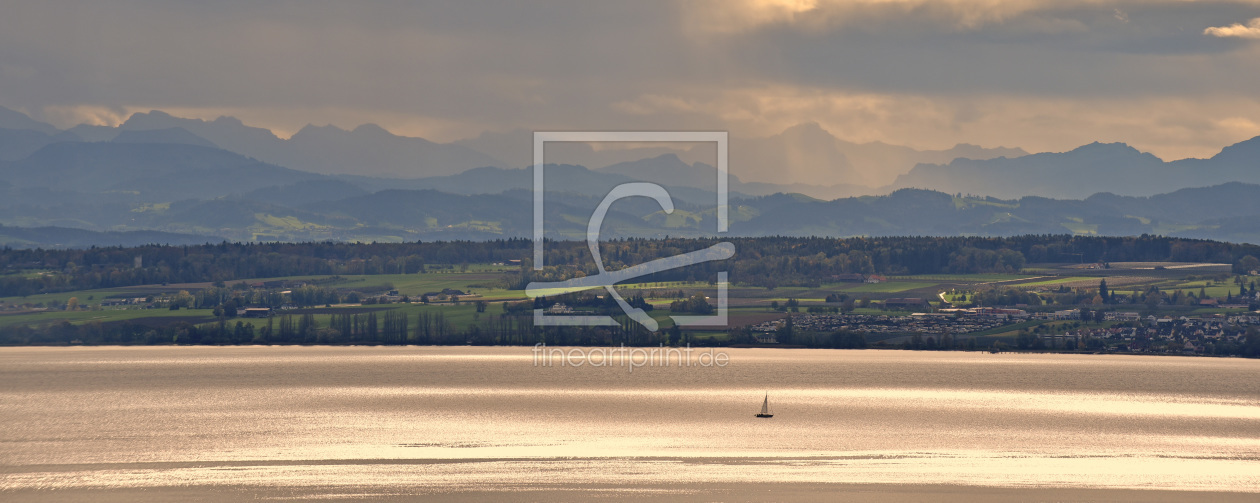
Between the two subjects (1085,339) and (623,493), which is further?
(1085,339)

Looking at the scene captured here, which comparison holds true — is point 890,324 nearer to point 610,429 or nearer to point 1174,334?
point 1174,334

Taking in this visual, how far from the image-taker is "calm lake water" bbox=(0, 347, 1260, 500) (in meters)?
70.1

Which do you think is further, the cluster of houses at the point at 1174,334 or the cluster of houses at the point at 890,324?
the cluster of houses at the point at 890,324

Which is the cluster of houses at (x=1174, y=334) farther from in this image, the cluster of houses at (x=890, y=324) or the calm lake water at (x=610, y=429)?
the cluster of houses at (x=890, y=324)

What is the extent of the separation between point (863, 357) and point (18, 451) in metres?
131

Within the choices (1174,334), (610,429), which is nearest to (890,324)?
(1174,334)

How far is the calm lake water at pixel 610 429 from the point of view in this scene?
70.1 m

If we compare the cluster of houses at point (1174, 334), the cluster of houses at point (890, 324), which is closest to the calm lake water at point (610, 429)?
the cluster of houses at point (1174, 334)

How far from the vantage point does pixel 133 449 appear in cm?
8231

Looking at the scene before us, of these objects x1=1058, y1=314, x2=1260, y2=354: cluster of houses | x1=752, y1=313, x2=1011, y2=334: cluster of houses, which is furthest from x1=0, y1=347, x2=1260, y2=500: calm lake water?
x1=752, y1=313, x2=1011, y2=334: cluster of houses

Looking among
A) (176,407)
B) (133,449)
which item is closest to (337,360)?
(176,407)

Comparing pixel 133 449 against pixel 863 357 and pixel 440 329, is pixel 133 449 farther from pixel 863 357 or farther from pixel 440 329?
pixel 863 357

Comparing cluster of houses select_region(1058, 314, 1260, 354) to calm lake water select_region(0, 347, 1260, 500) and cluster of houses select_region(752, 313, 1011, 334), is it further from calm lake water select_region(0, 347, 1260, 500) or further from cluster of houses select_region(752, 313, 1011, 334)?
cluster of houses select_region(752, 313, 1011, 334)

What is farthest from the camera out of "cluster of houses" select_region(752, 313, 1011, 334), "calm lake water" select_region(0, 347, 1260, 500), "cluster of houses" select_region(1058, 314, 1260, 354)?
"cluster of houses" select_region(752, 313, 1011, 334)
